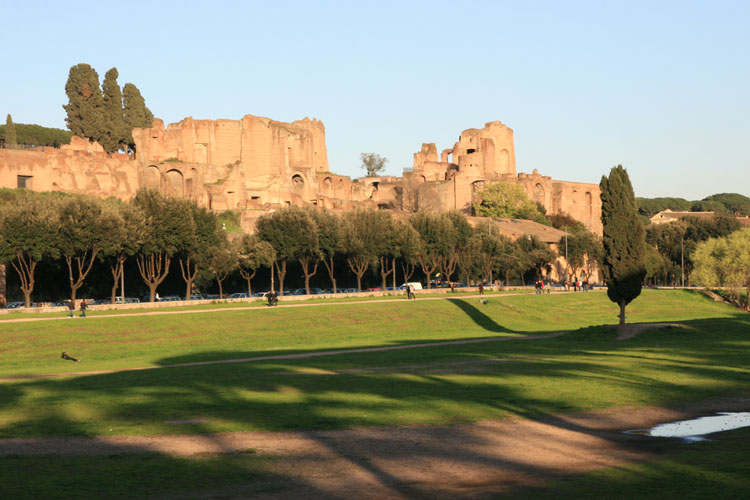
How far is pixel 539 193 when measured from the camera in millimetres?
150875

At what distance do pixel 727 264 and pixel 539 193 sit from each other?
76.3 meters

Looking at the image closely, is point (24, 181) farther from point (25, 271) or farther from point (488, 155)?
point (488, 155)

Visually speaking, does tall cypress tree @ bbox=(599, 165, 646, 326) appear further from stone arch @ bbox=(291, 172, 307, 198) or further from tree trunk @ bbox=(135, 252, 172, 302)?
stone arch @ bbox=(291, 172, 307, 198)

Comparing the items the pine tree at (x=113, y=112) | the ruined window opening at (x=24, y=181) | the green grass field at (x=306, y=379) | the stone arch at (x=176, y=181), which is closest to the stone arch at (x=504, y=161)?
the stone arch at (x=176, y=181)

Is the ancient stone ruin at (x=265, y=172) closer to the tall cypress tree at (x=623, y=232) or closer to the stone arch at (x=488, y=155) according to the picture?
the stone arch at (x=488, y=155)

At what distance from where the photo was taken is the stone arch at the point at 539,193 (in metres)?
150

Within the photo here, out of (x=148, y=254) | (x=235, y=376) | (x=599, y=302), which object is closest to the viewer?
(x=235, y=376)

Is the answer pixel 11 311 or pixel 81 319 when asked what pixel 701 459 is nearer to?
pixel 81 319

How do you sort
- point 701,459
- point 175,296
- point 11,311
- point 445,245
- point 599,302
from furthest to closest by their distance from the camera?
1. point 445,245
2. point 175,296
3. point 599,302
4. point 11,311
5. point 701,459

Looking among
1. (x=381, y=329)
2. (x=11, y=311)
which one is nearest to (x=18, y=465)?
(x=381, y=329)

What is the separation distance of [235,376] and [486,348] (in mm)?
12896

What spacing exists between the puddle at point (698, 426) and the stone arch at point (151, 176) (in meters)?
100

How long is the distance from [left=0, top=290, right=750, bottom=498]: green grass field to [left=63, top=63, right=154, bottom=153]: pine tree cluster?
7314 cm

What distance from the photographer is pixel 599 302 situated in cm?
6856
